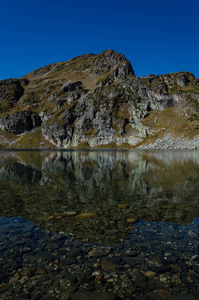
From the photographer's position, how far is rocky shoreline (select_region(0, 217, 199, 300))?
279 inches

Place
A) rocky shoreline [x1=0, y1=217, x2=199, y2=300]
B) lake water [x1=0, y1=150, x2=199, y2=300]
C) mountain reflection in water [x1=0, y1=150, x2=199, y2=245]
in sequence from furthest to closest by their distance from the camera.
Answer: mountain reflection in water [x1=0, y1=150, x2=199, y2=245] < lake water [x1=0, y1=150, x2=199, y2=300] < rocky shoreline [x1=0, y1=217, x2=199, y2=300]

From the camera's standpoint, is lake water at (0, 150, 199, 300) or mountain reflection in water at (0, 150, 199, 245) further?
mountain reflection in water at (0, 150, 199, 245)

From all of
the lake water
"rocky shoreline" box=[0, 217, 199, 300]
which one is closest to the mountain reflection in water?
the lake water

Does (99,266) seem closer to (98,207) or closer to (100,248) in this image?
(100,248)

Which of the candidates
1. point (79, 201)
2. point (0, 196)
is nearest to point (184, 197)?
point (79, 201)

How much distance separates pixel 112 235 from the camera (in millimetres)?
11766

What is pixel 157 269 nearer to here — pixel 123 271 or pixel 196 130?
pixel 123 271

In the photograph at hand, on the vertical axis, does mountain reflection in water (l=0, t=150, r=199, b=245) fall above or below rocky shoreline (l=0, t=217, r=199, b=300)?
below

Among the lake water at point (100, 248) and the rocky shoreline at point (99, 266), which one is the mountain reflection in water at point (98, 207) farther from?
the rocky shoreline at point (99, 266)

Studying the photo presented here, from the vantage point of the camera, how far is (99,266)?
8.62 metres

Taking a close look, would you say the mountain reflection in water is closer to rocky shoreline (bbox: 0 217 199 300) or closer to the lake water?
the lake water

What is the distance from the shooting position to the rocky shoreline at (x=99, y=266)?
279 inches

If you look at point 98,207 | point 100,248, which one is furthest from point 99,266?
point 98,207

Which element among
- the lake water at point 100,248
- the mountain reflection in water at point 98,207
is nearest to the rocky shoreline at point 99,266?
the lake water at point 100,248
